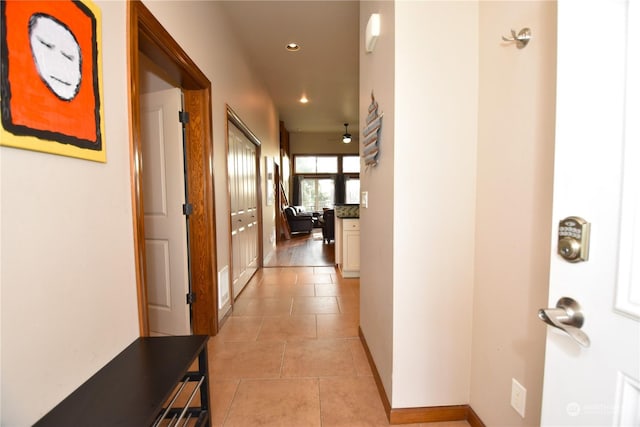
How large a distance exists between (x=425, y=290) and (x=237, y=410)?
1.24 meters

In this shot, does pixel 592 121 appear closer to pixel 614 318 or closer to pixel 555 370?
pixel 614 318

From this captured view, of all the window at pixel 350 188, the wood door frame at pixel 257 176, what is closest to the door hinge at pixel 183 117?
the wood door frame at pixel 257 176

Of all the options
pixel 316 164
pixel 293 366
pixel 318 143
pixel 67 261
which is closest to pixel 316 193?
pixel 316 164

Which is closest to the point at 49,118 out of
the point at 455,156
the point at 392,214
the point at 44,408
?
the point at 44,408

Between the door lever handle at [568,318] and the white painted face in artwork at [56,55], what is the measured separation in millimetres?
1513

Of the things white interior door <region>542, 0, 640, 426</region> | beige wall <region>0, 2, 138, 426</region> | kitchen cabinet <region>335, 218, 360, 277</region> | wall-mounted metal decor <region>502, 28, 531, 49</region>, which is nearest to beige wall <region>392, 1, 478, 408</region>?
wall-mounted metal decor <region>502, 28, 531, 49</region>

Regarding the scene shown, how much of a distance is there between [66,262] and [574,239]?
4.77 ft

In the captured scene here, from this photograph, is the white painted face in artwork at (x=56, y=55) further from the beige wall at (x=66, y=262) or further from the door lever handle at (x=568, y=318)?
the door lever handle at (x=568, y=318)

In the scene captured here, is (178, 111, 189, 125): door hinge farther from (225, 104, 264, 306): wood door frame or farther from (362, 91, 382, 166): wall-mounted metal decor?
(362, 91, 382, 166): wall-mounted metal decor

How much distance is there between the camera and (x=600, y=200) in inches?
21.6

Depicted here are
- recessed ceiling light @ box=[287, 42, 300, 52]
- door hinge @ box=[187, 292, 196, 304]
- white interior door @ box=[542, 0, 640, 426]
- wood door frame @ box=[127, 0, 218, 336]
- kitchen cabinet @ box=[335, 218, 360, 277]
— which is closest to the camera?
white interior door @ box=[542, 0, 640, 426]

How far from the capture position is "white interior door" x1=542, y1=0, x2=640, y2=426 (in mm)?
496

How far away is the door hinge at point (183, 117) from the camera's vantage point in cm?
222

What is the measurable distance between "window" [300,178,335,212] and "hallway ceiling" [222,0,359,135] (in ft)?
12.4
